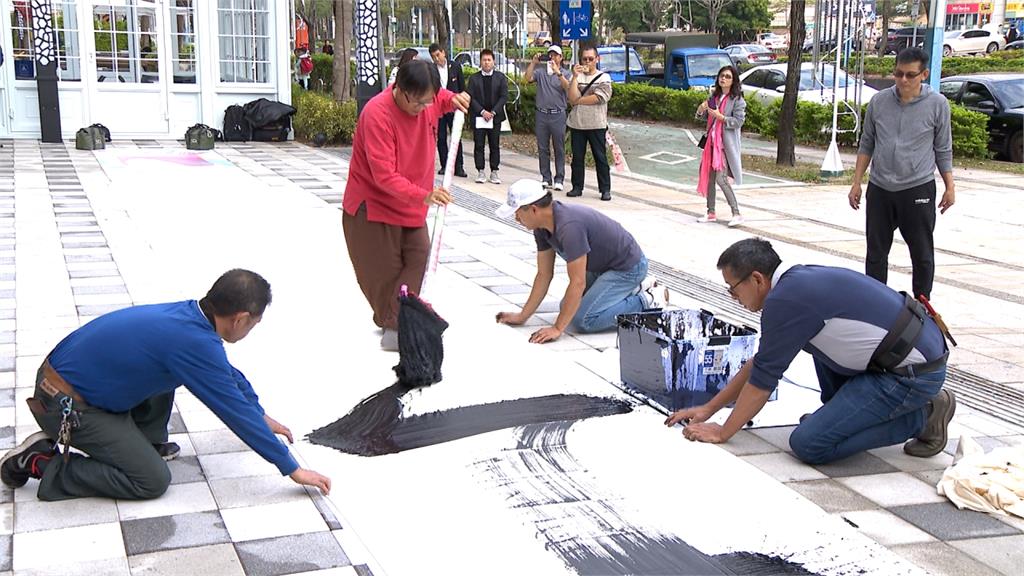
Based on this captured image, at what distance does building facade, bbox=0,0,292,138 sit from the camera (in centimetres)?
1555

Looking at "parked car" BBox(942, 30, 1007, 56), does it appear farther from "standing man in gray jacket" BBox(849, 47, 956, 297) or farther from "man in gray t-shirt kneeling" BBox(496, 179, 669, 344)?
"man in gray t-shirt kneeling" BBox(496, 179, 669, 344)

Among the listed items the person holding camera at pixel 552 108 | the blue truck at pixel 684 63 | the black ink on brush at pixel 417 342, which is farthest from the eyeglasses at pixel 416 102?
the blue truck at pixel 684 63

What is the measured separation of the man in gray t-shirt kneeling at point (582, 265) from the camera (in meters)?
5.71

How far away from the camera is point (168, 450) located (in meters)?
4.15

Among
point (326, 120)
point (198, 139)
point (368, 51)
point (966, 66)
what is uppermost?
point (368, 51)

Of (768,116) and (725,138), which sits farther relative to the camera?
(768,116)

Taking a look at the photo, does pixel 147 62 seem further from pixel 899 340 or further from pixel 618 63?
pixel 899 340

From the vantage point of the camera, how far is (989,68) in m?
29.2

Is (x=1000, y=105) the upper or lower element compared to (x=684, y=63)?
lower

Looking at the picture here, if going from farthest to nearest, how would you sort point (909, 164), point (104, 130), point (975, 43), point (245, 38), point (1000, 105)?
1. point (975, 43)
2. point (245, 38)
3. point (1000, 105)
4. point (104, 130)
5. point (909, 164)

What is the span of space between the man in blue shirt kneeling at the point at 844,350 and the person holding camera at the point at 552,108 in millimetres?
7795

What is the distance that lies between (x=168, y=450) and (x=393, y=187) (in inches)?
73.7

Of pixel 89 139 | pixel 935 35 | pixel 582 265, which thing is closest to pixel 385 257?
pixel 582 265


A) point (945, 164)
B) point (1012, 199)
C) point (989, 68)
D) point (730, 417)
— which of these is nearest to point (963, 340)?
point (945, 164)
